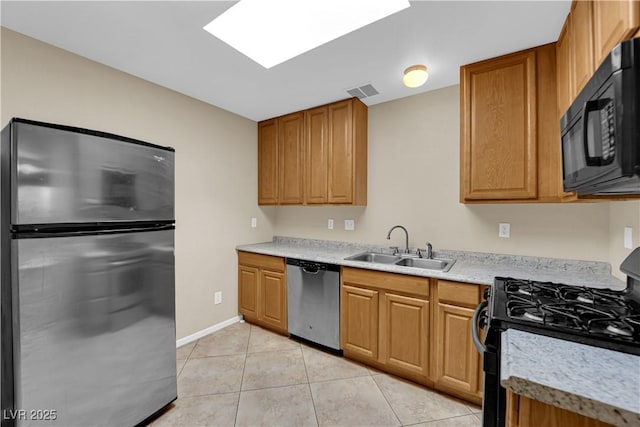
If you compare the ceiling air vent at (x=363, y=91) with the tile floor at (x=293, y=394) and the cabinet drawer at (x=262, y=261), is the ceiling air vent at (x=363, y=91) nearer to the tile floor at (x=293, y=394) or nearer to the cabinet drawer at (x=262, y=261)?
the cabinet drawer at (x=262, y=261)

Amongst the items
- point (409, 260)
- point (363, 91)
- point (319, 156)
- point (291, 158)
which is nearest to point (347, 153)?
point (319, 156)

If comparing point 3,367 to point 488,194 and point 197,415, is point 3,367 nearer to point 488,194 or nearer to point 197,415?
point 197,415

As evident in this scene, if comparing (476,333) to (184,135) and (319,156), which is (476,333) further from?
(184,135)

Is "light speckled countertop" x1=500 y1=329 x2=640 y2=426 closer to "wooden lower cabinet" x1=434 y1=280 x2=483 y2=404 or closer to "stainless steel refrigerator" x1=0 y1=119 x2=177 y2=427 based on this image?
"wooden lower cabinet" x1=434 y1=280 x2=483 y2=404

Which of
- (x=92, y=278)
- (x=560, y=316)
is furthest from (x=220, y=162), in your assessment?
(x=560, y=316)

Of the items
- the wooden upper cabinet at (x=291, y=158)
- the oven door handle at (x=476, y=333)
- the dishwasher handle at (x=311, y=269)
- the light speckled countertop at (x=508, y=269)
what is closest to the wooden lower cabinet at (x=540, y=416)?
the oven door handle at (x=476, y=333)

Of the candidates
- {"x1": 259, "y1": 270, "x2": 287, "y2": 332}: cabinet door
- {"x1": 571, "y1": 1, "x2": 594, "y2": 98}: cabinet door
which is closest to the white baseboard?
{"x1": 259, "y1": 270, "x2": 287, "y2": 332}: cabinet door

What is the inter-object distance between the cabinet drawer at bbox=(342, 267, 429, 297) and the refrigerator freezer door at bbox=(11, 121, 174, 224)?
Result: 4.95 feet

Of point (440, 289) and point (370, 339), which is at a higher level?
point (440, 289)

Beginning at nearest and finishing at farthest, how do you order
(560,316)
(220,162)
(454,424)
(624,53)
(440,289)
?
(624,53), (560,316), (454,424), (440,289), (220,162)

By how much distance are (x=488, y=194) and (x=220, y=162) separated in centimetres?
264

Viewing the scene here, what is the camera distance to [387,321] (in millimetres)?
2148

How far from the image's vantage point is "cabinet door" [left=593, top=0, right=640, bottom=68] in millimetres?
874

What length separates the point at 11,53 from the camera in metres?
1.69
